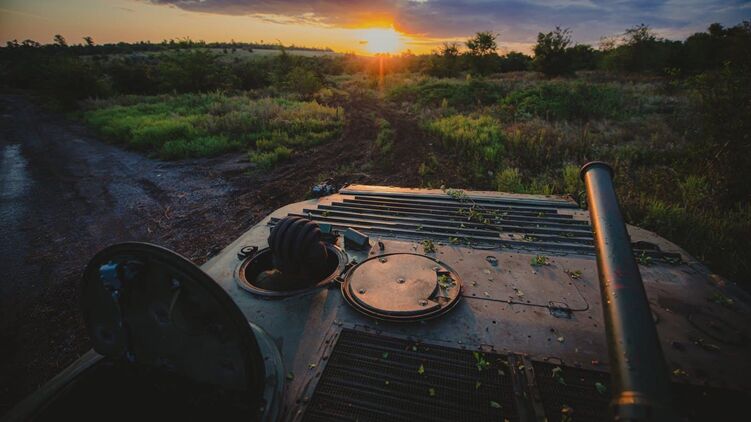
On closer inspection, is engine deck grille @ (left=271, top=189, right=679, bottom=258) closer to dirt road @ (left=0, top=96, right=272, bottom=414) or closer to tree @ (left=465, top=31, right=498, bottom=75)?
dirt road @ (left=0, top=96, right=272, bottom=414)

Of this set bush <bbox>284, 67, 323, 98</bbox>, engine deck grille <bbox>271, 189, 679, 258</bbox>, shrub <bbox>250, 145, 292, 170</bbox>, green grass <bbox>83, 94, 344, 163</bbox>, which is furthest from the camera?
bush <bbox>284, 67, 323, 98</bbox>

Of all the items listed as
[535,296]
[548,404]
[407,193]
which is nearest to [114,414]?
[548,404]

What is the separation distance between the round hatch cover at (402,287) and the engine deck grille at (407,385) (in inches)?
9.3

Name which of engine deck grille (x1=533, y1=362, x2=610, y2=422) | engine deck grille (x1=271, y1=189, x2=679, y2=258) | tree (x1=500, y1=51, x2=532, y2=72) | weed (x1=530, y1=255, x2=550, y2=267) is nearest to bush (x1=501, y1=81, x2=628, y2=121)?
engine deck grille (x1=271, y1=189, x2=679, y2=258)

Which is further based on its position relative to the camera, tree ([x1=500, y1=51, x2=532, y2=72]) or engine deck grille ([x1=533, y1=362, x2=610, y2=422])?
tree ([x1=500, y1=51, x2=532, y2=72])

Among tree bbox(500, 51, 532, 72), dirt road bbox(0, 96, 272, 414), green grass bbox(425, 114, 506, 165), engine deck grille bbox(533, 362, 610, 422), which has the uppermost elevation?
tree bbox(500, 51, 532, 72)

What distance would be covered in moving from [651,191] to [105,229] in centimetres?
1253

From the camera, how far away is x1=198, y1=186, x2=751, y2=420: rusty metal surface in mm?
2119

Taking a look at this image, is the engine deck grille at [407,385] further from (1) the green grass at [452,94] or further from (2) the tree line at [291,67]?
(2) the tree line at [291,67]

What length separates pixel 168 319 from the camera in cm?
208

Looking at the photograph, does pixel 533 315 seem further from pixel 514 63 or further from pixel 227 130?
pixel 514 63

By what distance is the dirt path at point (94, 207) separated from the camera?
503cm

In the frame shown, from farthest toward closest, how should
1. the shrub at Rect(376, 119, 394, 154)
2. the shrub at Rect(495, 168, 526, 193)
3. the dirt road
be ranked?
the shrub at Rect(376, 119, 394, 154)
the shrub at Rect(495, 168, 526, 193)
the dirt road

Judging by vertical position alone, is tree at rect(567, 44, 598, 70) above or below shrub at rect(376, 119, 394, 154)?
above
